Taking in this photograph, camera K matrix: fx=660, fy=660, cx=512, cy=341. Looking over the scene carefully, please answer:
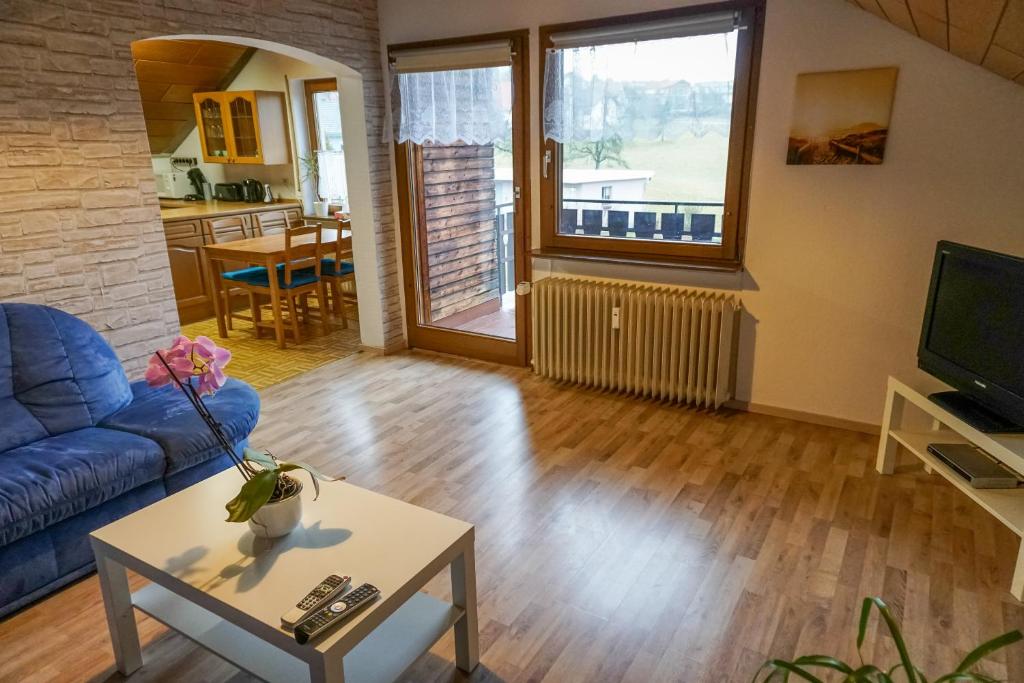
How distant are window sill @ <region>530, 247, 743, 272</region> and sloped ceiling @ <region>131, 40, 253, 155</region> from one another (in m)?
3.55

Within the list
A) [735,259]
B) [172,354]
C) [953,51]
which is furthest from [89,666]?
[953,51]

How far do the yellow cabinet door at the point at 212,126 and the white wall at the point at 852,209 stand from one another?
3.42m

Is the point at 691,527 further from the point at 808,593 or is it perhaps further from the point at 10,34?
the point at 10,34

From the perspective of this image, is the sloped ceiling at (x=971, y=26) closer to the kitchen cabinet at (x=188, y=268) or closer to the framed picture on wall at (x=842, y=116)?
the framed picture on wall at (x=842, y=116)

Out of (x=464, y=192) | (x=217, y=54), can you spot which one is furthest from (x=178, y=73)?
(x=464, y=192)

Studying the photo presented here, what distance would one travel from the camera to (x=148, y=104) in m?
5.82

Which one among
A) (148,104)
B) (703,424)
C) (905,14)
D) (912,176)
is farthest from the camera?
(148,104)

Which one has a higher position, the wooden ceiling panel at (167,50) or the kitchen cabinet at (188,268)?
the wooden ceiling panel at (167,50)

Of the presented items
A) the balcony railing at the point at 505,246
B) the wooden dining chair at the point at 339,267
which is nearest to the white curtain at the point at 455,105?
the balcony railing at the point at 505,246

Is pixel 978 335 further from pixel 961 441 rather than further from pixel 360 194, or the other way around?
pixel 360 194

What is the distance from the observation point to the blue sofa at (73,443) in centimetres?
214

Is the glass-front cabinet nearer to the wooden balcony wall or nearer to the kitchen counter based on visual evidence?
the kitchen counter

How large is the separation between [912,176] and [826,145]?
1.28 feet

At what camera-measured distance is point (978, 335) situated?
8.02 feet
